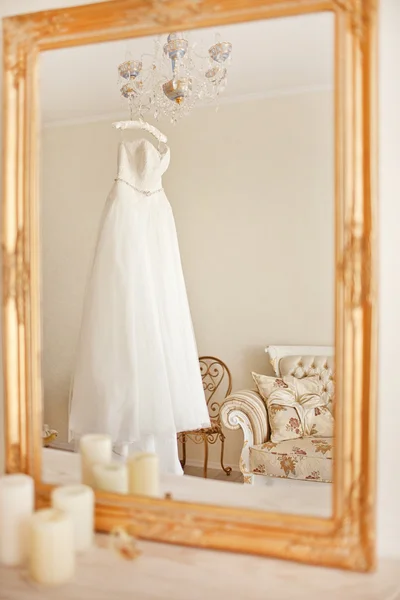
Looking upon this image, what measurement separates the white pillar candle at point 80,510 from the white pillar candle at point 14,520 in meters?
0.06

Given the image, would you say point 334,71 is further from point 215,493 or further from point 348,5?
point 215,493

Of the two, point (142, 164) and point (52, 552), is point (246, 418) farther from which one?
point (142, 164)

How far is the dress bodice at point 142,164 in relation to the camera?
1.19 meters

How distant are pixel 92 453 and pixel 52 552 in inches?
9.7

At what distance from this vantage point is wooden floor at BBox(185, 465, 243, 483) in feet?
3.71

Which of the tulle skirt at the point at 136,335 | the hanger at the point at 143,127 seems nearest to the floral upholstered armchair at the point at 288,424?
the tulle skirt at the point at 136,335

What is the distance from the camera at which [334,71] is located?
1027mm

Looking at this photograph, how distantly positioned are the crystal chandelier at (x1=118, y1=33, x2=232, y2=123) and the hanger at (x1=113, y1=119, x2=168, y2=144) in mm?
18

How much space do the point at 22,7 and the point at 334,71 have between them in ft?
2.68

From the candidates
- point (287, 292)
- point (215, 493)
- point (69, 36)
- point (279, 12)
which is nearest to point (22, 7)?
point (69, 36)

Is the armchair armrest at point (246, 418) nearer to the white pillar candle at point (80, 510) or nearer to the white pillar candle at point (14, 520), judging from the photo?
the white pillar candle at point (80, 510)

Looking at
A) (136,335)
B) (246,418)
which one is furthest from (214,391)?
(136,335)

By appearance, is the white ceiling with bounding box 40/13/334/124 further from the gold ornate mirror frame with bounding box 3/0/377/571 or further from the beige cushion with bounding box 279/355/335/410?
the beige cushion with bounding box 279/355/335/410

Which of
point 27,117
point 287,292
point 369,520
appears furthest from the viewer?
point 27,117
